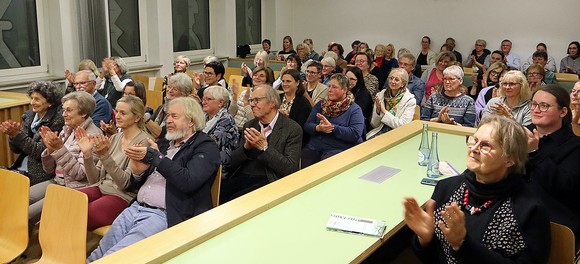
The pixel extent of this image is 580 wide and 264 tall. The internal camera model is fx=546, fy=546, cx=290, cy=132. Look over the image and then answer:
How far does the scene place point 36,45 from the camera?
6.95 m

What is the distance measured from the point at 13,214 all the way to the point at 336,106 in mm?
2406

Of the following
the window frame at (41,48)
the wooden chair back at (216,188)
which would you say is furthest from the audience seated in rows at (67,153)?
the window frame at (41,48)

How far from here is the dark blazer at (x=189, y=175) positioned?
2.83 m

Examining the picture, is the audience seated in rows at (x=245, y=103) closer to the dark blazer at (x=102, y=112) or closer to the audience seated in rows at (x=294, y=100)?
the audience seated in rows at (x=294, y=100)

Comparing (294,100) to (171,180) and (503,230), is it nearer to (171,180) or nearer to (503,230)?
(171,180)

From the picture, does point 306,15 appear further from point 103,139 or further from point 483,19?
point 103,139

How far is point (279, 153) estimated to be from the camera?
3332 millimetres

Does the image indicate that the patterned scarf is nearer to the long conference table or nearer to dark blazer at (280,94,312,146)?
dark blazer at (280,94,312,146)

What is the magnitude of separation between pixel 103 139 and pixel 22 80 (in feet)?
13.7

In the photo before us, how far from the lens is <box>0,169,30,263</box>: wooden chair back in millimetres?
2828

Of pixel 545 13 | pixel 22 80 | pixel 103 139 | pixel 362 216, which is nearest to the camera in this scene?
pixel 362 216

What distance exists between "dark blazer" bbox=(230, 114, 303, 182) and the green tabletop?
20.8 inches

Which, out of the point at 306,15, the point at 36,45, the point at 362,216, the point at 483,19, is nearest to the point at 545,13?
the point at 483,19

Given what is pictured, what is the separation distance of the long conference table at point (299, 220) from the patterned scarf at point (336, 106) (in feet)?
3.94
